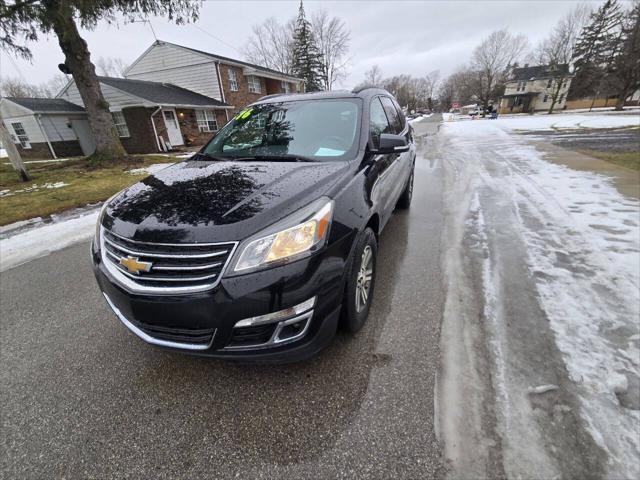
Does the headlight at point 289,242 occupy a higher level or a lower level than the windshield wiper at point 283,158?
lower

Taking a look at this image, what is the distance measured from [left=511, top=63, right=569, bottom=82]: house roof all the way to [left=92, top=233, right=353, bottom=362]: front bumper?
63.3m

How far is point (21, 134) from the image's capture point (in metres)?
18.2

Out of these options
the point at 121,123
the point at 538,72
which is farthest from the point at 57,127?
the point at 538,72

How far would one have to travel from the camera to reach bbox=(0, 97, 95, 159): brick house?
55.7ft

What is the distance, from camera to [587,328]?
7.37 ft

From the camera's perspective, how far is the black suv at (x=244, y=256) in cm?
156

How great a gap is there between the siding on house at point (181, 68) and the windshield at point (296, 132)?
20333 millimetres

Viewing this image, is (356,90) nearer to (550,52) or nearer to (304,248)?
(304,248)

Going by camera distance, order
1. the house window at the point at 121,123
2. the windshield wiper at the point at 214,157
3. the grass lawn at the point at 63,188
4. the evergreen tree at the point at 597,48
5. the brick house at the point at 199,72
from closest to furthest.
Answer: the windshield wiper at the point at 214,157 < the grass lawn at the point at 63,188 < the house window at the point at 121,123 < the brick house at the point at 199,72 < the evergreen tree at the point at 597,48

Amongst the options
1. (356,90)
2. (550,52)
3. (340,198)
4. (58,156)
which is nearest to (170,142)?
(58,156)

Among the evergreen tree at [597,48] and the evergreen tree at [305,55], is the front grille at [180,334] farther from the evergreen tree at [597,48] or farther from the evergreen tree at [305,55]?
the evergreen tree at [597,48]

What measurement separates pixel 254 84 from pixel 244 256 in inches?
1023

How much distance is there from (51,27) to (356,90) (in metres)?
11.7

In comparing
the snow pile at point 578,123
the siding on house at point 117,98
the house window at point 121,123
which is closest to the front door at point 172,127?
the siding on house at point 117,98
